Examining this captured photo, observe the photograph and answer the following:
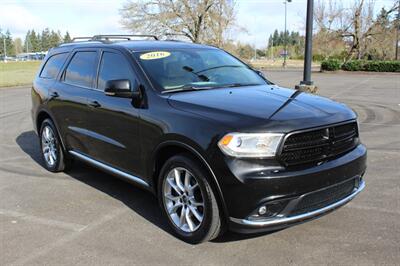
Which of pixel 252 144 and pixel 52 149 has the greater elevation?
pixel 252 144

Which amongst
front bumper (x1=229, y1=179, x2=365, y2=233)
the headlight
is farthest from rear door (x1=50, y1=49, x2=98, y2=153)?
front bumper (x1=229, y1=179, x2=365, y2=233)

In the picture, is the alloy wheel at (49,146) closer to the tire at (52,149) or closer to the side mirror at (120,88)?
the tire at (52,149)

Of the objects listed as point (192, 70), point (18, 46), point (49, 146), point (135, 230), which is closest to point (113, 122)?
point (192, 70)

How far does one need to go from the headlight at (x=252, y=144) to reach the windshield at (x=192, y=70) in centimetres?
116

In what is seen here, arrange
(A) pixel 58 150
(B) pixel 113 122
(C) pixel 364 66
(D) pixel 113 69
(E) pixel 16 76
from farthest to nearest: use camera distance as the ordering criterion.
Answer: (E) pixel 16 76
(C) pixel 364 66
(A) pixel 58 150
(D) pixel 113 69
(B) pixel 113 122

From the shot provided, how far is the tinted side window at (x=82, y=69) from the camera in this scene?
5.39 metres

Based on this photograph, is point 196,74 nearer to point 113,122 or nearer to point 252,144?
point 113,122

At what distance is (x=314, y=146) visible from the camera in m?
3.64

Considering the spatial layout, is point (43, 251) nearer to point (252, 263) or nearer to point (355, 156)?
point (252, 263)

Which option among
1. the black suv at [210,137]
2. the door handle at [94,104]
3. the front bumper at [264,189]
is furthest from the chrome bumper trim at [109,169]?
the front bumper at [264,189]

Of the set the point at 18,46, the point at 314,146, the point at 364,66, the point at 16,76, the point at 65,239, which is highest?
the point at 18,46

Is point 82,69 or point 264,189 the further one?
point 82,69

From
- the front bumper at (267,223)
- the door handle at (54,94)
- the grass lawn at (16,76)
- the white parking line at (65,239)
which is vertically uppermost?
the door handle at (54,94)

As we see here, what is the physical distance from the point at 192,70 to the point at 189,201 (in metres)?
1.55
